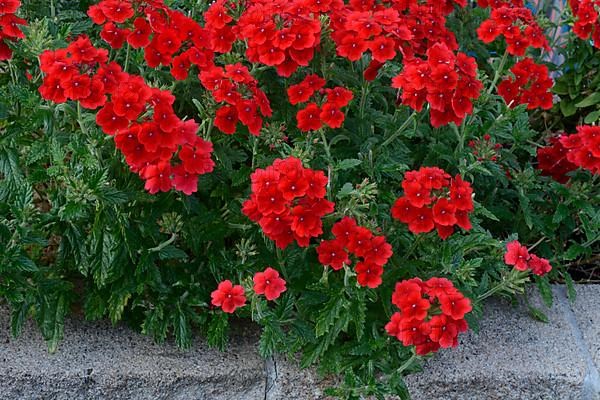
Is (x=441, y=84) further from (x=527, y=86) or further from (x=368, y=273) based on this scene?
(x=527, y=86)

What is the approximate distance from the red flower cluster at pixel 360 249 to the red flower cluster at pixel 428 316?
3.7 inches

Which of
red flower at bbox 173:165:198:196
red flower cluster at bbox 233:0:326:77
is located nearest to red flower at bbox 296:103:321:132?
red flower cluster at bbox 233:0:326:77

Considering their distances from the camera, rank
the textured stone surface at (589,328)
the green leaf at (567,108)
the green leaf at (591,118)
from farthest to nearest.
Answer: the green leaf at (567,108)
the green leaf at (591,118)
the textured stone surface at (589,328)

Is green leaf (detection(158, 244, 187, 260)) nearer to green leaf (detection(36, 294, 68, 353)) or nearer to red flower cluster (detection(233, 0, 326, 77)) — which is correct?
green leaf (detection(36, 294, 68, 353))

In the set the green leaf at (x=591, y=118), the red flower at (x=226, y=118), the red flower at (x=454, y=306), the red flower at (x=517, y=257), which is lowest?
the green leaf at (x=591, y=118)

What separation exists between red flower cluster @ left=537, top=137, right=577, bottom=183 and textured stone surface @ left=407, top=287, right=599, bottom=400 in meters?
0.63

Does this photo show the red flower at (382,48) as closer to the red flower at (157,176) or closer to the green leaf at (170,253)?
the red flower at (157,176)

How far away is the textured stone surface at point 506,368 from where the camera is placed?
8.07ft

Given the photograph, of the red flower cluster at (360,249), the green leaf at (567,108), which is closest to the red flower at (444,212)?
the red flower cluster at (360,249)

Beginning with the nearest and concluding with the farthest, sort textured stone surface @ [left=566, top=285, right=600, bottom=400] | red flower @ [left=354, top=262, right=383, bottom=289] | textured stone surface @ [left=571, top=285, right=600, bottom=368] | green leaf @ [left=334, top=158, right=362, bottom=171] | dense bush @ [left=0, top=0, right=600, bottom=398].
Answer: dense bush @ [left=0, top=0, right=600, bottom=398], red flower @ [left=354, top=262, right=383, bottom=289], green leaf @ [left=334, top=158, right=362, bottom=171], textured stone surface @ [left=566, top=285, right=600, bottom=400], textured stone surface @ [left=571, top=285, right=600, bottom=368]

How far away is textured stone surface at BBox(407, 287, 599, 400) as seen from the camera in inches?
96.8

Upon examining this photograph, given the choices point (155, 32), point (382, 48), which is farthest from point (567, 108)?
point (155, 32)

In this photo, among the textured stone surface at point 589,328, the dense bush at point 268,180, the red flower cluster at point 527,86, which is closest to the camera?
the dense bush at point 268,180

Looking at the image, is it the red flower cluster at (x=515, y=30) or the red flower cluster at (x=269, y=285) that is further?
the red flower cluster at (x=515, y=30)
